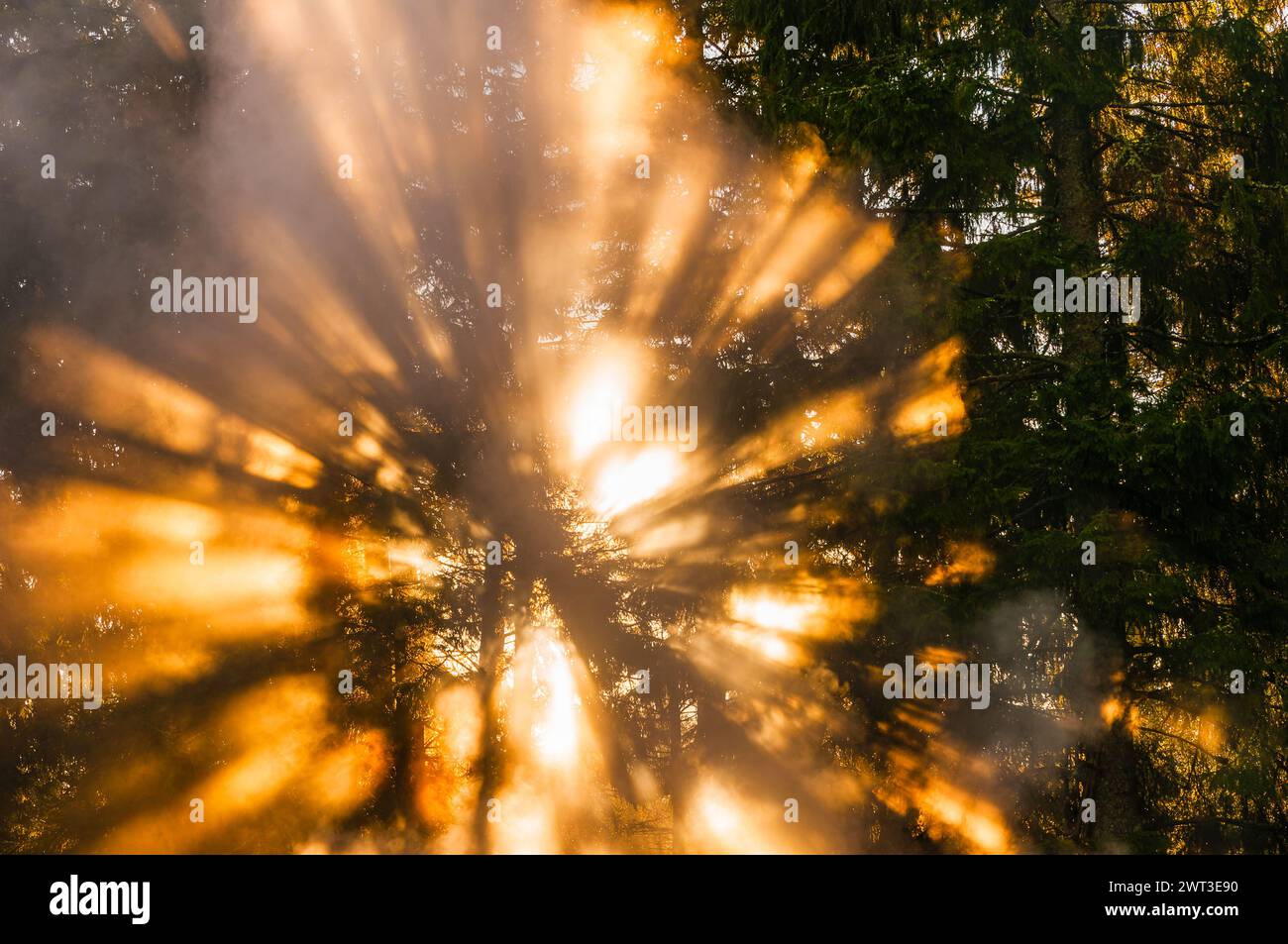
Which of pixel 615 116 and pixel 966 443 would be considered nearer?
pixel 966 443

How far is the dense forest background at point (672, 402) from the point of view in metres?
5.95

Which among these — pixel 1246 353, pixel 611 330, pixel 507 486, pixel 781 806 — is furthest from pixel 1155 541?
pixel 507 486

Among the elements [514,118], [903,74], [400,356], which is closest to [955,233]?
[903,74]

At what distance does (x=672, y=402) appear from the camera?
23.6 feet

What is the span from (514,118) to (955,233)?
3895 mm

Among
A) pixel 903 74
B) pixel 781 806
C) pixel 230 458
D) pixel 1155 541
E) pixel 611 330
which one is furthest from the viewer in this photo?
pixel 611 330

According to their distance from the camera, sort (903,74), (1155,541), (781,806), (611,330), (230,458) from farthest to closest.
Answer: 1. (611,330)
2. (781,806)
3. (230,458)
4. (903,74)
5. (1155,541)

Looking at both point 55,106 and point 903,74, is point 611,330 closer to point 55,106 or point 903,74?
point 903,74

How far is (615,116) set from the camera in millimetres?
7344

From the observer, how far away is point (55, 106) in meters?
6.36

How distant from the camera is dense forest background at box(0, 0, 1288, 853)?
234 inches

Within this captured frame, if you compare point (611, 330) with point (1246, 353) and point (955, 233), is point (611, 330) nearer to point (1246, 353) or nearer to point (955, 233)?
point (955, 233)

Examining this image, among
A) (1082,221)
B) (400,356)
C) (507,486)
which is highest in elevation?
(1082,221)

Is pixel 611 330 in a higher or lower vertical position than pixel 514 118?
lower
